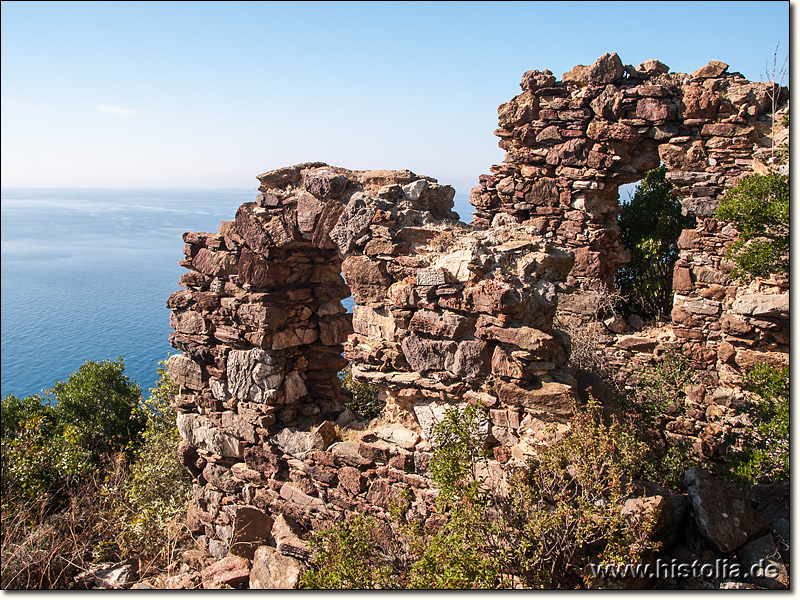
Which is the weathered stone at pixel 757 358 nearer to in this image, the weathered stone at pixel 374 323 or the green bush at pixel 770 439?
the green bush at pixel 770 439

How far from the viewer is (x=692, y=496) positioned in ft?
16.4

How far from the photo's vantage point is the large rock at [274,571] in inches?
227

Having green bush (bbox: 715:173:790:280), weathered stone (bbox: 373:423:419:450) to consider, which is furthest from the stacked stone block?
weathered stone (bbox: 373:423:419:450)

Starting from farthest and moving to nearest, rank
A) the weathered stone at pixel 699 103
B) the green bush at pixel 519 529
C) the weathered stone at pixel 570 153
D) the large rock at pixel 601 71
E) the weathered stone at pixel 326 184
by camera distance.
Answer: the weathered stone at pixel 570 153 < the large rock at pixel 601 71 < the weathered stone at pixel 699 103 < the weathered stone at pixel 326 184 < the green bush at pixel 519 529

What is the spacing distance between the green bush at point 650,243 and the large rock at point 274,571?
21.5ft

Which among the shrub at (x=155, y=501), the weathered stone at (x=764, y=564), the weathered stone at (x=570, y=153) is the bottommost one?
the shrub at (x=155, y=501)

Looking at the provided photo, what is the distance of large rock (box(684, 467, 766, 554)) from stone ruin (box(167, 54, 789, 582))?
3.87ft

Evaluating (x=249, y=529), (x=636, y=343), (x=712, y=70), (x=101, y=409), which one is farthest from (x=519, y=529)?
(x=101, y=409)

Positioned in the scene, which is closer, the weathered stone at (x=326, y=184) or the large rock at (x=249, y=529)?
the weathered stone at (x=326, y=184)

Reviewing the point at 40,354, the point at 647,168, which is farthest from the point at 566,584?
the point at 40,354

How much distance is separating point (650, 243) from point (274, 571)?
25.2ft

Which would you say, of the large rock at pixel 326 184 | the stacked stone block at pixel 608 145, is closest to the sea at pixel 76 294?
the stacked stone block at pixel 608 145

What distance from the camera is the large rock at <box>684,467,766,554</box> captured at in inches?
184

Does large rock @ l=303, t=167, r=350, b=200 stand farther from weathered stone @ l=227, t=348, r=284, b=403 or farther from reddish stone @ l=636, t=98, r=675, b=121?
reddish stone @ l=636, t=98, r=675, b=121
